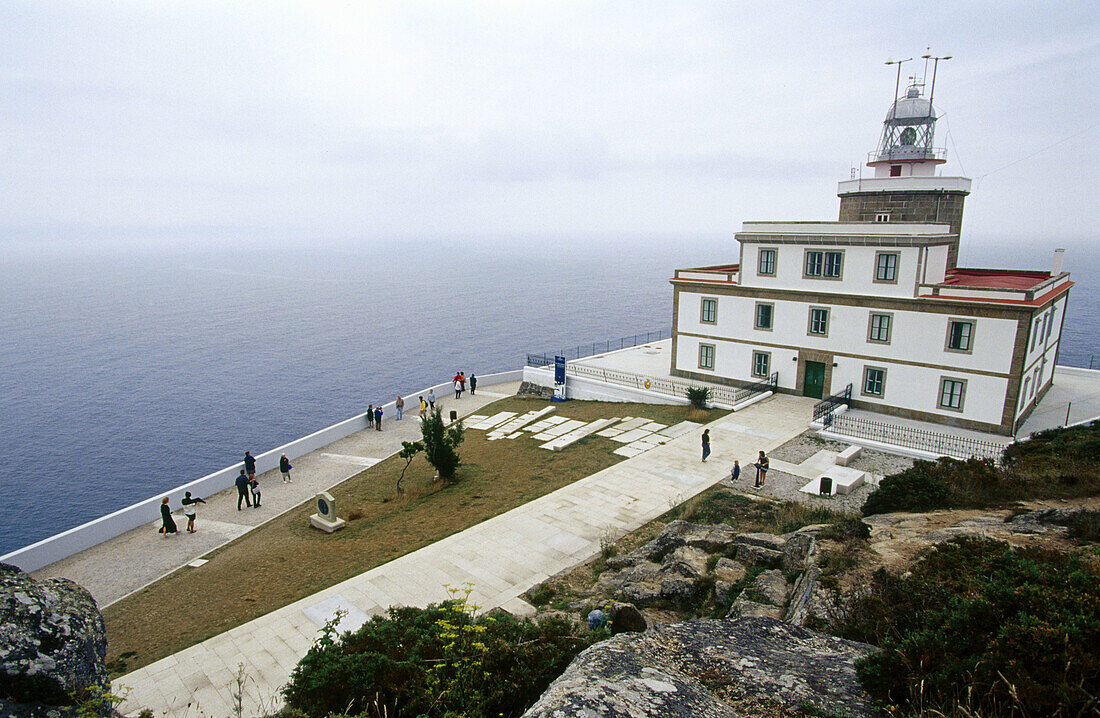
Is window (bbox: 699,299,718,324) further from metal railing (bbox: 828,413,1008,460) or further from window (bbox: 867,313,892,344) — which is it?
metal railing (bbox: 828,413,1008,460)

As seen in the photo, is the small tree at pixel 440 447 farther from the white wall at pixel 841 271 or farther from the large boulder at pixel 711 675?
the white wall at pixel 841 271

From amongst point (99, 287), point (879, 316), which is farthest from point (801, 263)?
point (99, 287)

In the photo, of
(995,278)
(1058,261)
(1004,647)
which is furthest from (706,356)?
(1004,647)

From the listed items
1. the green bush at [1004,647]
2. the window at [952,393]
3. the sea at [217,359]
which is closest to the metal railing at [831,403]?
the window at [952,393]

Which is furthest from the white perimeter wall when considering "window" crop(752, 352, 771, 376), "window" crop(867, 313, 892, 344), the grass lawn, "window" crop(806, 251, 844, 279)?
"window" crop(867, 313, 892, 344)

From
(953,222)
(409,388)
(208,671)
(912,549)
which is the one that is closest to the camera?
(912,549)

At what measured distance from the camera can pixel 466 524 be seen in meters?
18.0

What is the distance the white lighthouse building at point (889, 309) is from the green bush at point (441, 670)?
2407 cm

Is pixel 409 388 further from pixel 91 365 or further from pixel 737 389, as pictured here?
pixel 91 365

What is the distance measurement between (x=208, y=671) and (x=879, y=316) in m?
27.8

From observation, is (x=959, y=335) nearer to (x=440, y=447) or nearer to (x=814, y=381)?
(x=814, y=381)

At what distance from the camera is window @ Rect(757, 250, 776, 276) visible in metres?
29.8

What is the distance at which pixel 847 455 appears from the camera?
21.6 m

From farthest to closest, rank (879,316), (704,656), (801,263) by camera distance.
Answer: (801,263), (879,316), (704,656)
